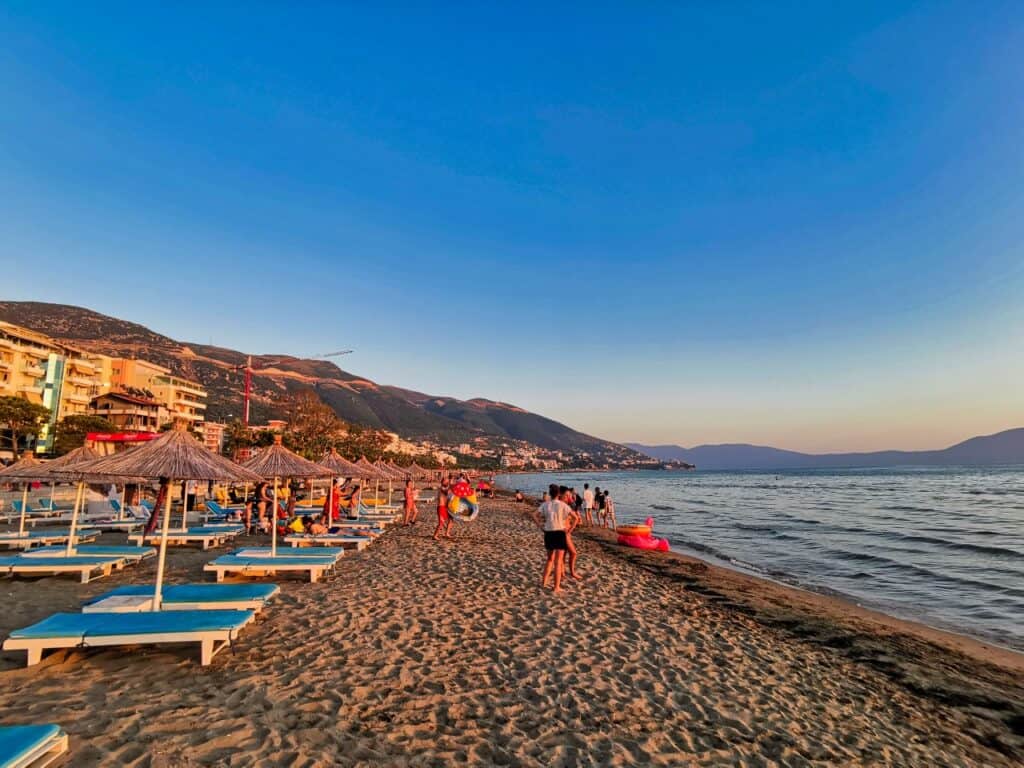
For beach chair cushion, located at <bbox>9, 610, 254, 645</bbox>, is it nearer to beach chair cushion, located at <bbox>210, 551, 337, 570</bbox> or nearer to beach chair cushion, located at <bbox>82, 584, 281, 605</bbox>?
beach chair cushion, located at <bbox>82, 584, 281, 605</bbox>

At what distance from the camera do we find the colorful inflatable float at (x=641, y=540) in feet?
56.6

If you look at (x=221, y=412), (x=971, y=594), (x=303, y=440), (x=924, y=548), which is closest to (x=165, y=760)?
(x=971, y=594)

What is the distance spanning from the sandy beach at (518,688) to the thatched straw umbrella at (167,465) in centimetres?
161

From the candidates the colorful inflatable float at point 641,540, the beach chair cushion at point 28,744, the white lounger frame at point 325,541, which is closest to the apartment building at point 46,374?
the white lounger frame at point 325,541

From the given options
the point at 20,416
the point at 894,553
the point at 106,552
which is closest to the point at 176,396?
the point at 20,416

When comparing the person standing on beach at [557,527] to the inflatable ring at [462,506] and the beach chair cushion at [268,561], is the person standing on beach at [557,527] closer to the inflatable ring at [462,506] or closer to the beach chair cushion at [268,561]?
the beach chair cushion at [268,561]

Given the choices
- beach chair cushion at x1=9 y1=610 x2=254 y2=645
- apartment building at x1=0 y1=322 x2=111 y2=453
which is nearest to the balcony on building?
apartment building at x1=0 y1=322 x2=111 y2=453

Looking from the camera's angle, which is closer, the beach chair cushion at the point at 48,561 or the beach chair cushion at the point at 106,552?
the beach chair cushion at the point at 48,561

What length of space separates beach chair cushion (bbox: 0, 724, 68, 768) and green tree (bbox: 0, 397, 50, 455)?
44909 mm

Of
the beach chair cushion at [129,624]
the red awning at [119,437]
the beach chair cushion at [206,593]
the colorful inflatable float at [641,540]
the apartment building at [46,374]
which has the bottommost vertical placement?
the colorful inflatable float at [641,540]

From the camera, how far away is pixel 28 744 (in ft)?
11.0

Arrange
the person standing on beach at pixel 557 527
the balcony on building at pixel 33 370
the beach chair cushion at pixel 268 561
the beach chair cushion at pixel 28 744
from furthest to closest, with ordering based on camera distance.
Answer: the balcony on building at pixel 33 370 < the beach chair cushion at pixel 268 561 < the person standing on beach at pixel 557 527 < the beach chair cushion at pixel 28 744

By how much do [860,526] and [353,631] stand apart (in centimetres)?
2594

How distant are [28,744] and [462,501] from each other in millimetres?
14291
